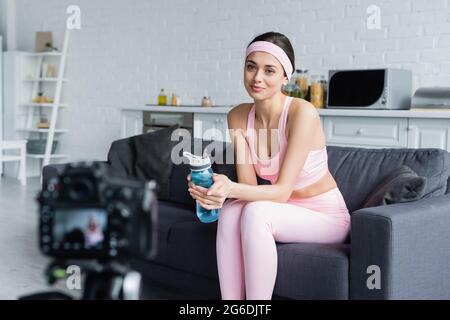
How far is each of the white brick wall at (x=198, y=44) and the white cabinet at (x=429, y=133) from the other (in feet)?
2.10

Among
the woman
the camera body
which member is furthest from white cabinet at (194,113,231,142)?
the camera body

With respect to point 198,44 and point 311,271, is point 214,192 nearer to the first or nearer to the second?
point 311,271

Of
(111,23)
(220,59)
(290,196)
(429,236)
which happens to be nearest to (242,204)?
(290,196)

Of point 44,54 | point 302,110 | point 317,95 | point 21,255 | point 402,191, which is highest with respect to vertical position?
point 44,54

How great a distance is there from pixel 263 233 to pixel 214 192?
0.82ft

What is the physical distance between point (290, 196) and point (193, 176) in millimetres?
523

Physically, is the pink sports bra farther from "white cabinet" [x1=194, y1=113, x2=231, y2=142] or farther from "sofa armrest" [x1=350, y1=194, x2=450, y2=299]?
"white cabinet" [x1=194, y1=113, x2=231, y2=142]

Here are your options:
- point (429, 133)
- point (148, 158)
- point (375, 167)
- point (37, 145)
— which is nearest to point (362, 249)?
point (375, 167)

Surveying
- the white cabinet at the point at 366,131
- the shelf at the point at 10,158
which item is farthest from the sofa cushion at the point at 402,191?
the shelf at the point at 10,158

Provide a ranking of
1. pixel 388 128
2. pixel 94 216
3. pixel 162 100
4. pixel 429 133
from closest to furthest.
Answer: pixel 94 216
pixel 429 133
pixel 388 128
pixel 162 100

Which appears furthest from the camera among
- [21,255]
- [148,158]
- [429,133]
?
[429,133]

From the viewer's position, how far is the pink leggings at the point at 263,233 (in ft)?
6.65

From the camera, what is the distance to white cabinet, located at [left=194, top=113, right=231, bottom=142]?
4.70 metres

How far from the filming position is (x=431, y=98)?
12.5 feet
